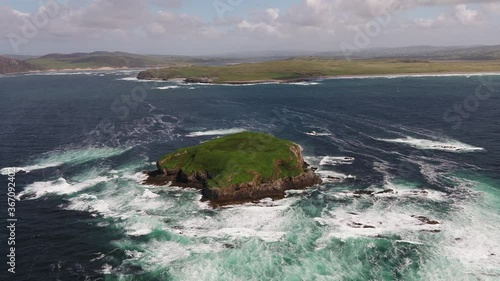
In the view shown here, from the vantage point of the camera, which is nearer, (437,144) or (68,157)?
(68,157)

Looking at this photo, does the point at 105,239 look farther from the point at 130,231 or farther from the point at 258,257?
the point at 258,257

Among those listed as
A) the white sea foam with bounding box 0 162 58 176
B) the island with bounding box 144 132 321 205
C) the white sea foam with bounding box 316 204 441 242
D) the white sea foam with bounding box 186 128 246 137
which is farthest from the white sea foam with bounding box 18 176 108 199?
the white sea foam with bounding box 316 204 441 242

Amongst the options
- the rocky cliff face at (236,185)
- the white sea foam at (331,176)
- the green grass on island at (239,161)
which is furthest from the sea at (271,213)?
the green grass on island at (239,161)

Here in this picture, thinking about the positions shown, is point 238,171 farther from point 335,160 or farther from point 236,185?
point 335,160

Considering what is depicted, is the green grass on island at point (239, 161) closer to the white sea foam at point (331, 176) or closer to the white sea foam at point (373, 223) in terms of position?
the white sea foam at point (331, 176)

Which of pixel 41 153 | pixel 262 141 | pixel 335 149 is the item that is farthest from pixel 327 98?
pixel 41 153

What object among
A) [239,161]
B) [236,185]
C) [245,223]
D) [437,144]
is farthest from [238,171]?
[437,144]
